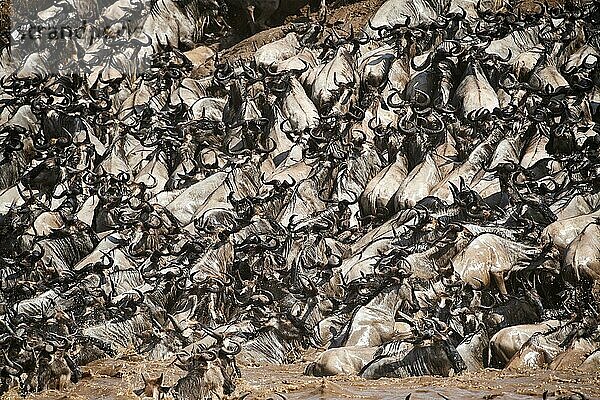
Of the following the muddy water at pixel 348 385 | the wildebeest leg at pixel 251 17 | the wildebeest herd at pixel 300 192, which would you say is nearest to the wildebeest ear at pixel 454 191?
the wildebeest herd at pixel 300 192

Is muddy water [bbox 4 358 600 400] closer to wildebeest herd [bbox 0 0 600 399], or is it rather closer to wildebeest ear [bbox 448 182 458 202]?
wildebeest herd [bbox 0 0 600 399]

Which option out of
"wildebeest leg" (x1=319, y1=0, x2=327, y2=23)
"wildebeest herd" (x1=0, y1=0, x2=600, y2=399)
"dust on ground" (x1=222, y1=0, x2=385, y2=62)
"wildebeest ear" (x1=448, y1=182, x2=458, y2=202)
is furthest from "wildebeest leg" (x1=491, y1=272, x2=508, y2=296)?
"wildebeest leg" (x1=319, y1=0, x2=327, y2=23)

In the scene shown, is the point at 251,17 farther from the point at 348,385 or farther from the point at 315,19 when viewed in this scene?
the point at 348,385

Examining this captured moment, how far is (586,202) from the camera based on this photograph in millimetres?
19422

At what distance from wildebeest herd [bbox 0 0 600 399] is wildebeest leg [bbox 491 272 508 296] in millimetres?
32

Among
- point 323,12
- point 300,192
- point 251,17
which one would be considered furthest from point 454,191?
point 251,17

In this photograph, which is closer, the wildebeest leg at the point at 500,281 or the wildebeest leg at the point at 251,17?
the wildebeest leg at the point at 500,281

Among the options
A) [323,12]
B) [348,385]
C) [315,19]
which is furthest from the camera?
[315,19]

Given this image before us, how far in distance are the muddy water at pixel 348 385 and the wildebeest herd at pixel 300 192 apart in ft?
1.19

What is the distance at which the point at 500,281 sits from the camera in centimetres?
1791

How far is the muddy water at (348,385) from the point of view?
1327cm

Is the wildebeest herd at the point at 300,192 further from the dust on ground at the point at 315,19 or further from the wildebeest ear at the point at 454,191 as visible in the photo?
the dust on ground at the point at 315,19

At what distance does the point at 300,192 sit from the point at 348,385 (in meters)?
8.73

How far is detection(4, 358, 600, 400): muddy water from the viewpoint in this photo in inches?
523
